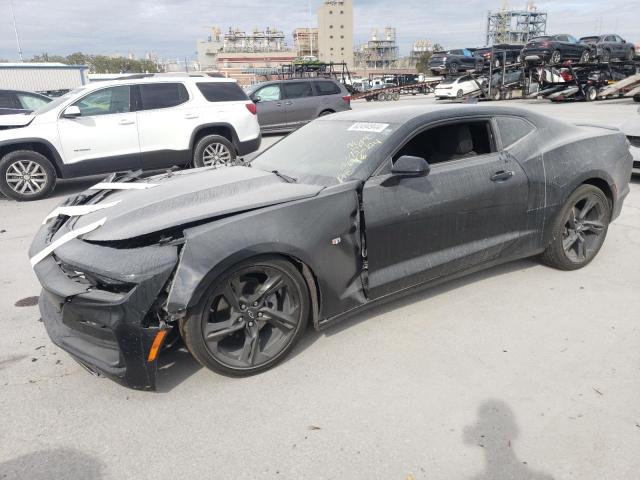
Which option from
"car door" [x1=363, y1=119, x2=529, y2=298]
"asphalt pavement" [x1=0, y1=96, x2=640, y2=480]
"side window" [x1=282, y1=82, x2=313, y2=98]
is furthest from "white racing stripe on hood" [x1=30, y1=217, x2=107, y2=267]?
"side window" [x1=282, y1=82, x2=313, y2=98]

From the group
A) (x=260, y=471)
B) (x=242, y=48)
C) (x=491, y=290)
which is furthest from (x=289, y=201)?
(x=242, y=48)

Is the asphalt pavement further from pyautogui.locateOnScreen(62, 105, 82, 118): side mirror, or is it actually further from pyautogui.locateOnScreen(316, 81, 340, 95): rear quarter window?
pyautogui.locateOnScreen(316, 81, 340, 95): rear quarter window

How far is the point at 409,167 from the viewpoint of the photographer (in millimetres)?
3152

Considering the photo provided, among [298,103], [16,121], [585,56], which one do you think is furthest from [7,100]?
[585,56]

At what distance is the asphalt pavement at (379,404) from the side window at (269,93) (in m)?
12.0

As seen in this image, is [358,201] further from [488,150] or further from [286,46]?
[286,46]

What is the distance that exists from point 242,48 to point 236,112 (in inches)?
5443

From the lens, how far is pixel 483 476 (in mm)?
2154

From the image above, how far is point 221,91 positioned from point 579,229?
6.98 meters

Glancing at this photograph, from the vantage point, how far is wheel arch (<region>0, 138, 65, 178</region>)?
753 cm

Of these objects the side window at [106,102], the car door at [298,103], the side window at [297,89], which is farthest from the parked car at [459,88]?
the side window at [106,102]

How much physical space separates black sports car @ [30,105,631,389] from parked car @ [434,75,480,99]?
81.0 feet

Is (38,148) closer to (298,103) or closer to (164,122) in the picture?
(164,122)

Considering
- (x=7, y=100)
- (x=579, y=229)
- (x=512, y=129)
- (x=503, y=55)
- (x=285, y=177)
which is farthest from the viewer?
(x=503, y=55)
